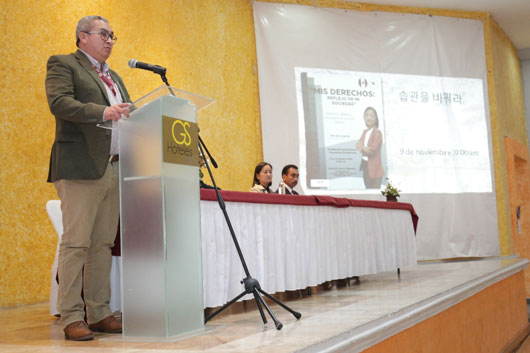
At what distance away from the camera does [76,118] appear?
2201mm

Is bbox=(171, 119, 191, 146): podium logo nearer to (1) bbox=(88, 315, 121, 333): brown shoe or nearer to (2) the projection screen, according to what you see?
(1) bbox=(88, 315, 121, 333): brown shoe

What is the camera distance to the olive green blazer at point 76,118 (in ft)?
7.25

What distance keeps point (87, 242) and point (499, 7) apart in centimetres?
779

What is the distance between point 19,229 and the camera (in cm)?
437

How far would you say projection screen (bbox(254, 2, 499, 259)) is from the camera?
719 cm

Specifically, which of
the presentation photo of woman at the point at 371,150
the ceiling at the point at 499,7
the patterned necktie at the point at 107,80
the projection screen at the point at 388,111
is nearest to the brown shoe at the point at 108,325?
the patterned necktie at the point at 107,80

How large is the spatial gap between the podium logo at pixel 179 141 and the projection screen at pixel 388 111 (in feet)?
15.5

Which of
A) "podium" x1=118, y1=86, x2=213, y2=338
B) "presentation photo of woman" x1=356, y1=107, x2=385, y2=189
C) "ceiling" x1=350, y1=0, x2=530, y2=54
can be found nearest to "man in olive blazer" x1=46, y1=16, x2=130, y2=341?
"podium" x1=118, y1=86, x2=213, y2=338

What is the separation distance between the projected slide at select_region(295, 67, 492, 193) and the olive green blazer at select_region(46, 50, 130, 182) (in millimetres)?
4907

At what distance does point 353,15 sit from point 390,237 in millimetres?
3911

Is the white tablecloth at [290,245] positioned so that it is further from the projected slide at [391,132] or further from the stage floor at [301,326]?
the projected slide at [391,132]

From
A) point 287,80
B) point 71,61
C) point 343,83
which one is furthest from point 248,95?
point 71,61

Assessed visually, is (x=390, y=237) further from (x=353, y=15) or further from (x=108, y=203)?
(x=353, y=15)

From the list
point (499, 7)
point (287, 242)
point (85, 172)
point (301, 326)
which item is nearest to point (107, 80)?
point (85, 172)
